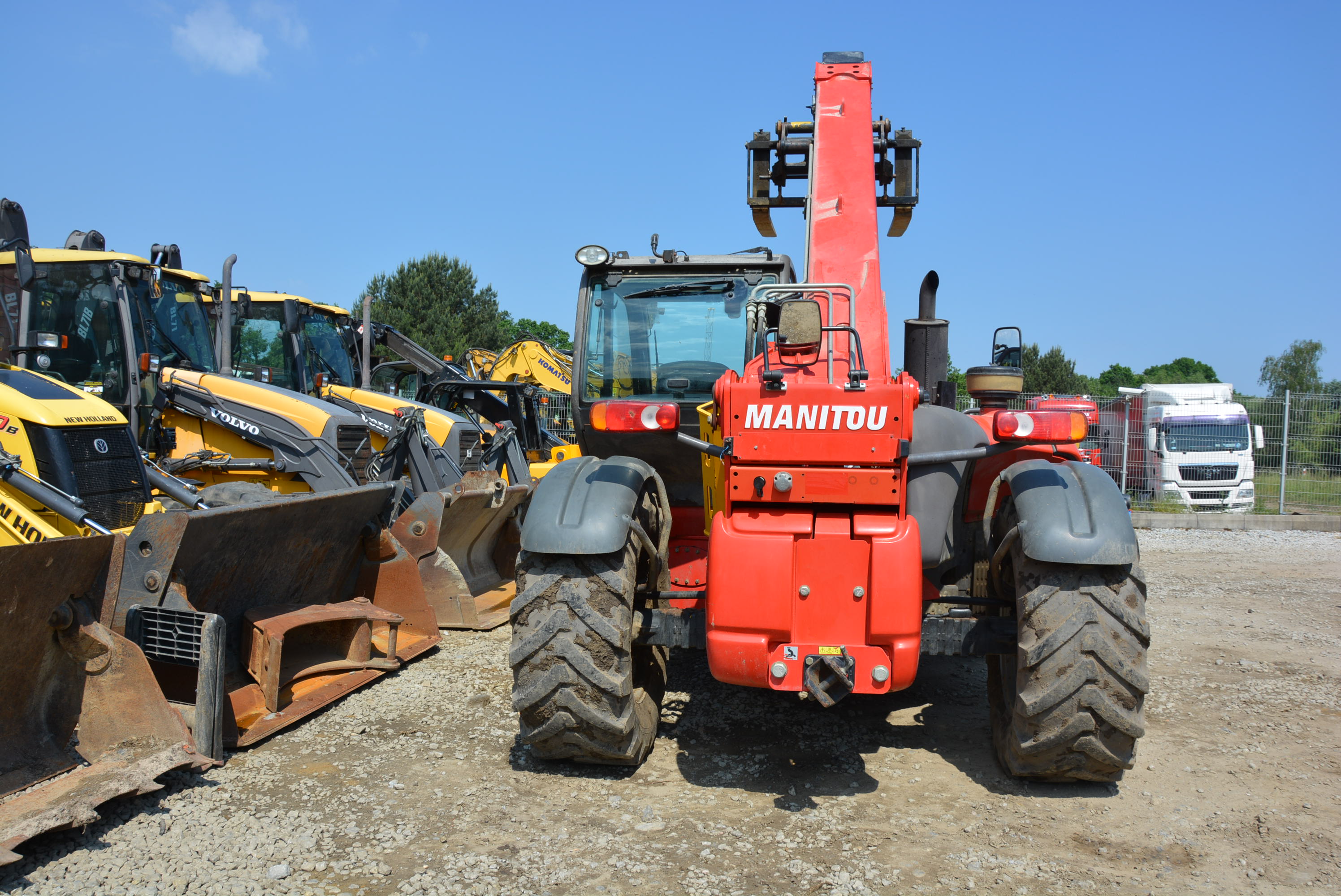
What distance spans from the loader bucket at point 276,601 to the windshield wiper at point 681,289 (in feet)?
6.70

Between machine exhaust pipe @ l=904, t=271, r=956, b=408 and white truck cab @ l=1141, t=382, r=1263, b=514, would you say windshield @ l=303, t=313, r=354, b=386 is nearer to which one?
machine exhaust pipe @ l=904, t=271, r=956, b=408

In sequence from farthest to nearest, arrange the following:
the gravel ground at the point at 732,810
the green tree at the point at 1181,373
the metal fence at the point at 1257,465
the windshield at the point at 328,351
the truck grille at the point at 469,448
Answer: the green tree at the point at 1181,373
the metal fence at the point at 1257,465
the windshield at the point at 328,351
the truck grille at the point at 469,448
the gravel ground at the point at 732,810

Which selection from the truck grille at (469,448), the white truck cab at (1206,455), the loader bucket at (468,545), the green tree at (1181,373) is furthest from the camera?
the green tree at (1181,373)

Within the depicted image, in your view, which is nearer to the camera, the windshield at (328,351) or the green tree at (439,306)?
the windshield at (328,351)

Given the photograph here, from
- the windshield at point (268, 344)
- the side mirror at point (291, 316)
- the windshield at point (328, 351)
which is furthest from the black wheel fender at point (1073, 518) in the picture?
the windshield at point (328, 351)

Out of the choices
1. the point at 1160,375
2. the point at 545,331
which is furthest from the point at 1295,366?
the point at 545,331

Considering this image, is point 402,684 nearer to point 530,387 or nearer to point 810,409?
point 810,409

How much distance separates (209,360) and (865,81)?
19.2 feet

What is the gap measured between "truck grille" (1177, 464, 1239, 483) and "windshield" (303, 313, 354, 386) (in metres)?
12.9

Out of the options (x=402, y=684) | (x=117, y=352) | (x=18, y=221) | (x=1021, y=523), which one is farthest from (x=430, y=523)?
(x=1021, y=523)

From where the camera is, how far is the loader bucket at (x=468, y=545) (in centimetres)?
646

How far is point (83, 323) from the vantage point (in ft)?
22.2

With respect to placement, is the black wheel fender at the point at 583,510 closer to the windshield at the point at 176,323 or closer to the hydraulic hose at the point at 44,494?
the hydraulic hose at the point at 44,494

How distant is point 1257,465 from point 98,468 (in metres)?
16.1
